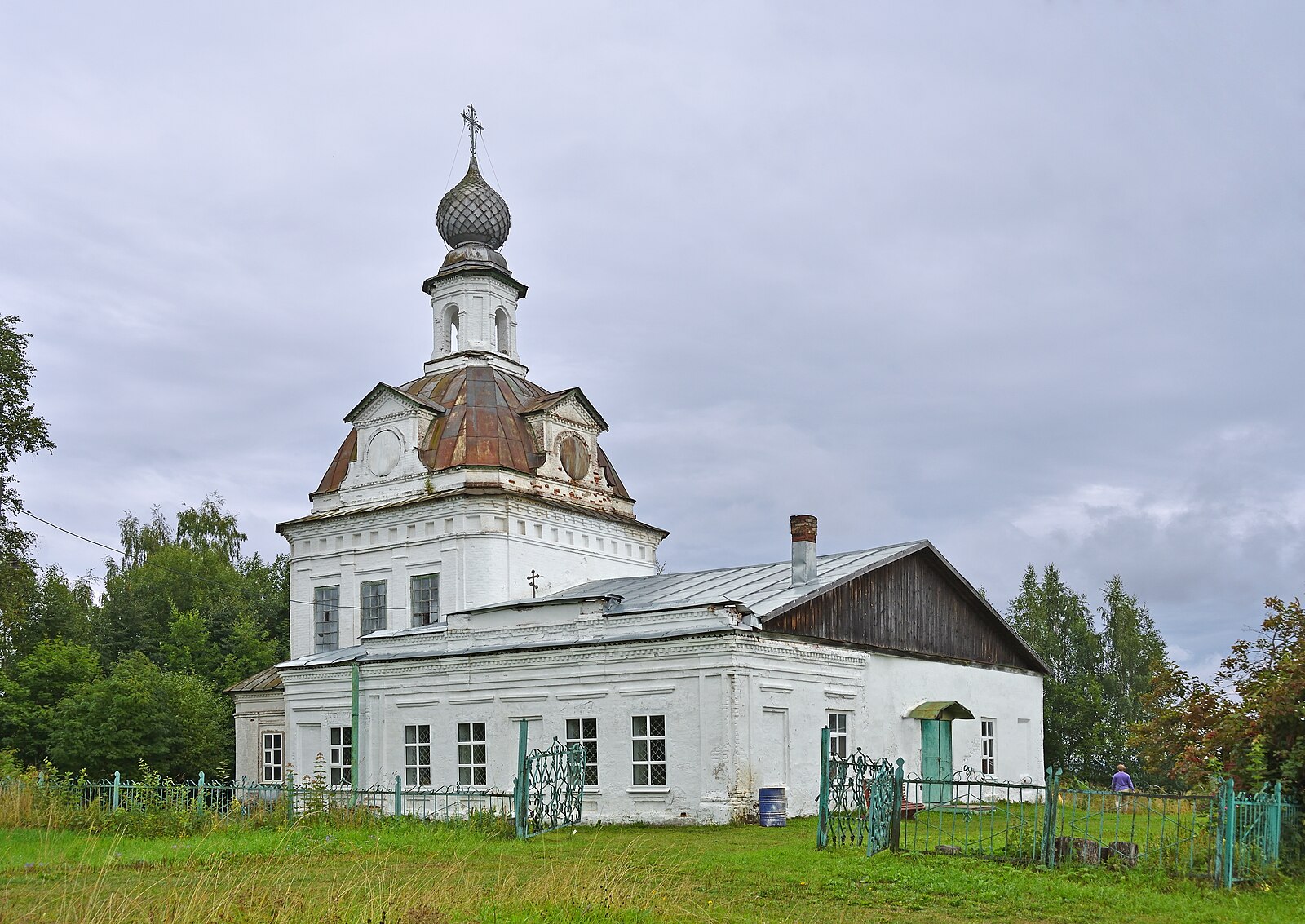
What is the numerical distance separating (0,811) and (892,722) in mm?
15316

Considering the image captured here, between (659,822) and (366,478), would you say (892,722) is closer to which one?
(659,822)

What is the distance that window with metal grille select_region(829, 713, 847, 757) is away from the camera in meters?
22.8

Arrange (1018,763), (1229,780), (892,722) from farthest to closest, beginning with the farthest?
1. (1018,763)
2. (892,722)
3. (1229,780)

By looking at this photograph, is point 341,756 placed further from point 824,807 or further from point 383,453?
point 824,807

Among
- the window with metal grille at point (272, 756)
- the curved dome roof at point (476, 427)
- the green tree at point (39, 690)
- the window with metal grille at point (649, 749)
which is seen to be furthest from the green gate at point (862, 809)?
the green tree at point (39, 690)

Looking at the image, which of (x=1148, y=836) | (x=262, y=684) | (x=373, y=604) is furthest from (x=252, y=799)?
(x=1148, y=836)

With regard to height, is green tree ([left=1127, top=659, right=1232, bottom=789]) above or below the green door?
above

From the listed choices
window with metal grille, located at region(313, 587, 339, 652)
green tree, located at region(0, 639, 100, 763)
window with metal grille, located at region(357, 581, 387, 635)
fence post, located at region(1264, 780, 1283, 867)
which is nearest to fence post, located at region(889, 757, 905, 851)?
fence post, located at region(1264, 780, 1283, 867)

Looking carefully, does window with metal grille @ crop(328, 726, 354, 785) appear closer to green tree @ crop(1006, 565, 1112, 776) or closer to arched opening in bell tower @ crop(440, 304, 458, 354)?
arched opening in bell tower @ crop(440, 304, 458, 354)

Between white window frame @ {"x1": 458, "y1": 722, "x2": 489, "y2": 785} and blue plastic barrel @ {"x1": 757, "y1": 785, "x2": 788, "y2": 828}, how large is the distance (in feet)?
19.1

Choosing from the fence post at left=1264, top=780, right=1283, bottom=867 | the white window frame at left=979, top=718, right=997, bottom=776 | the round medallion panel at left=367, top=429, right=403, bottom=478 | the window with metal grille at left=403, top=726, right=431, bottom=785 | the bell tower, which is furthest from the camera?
the bell tower

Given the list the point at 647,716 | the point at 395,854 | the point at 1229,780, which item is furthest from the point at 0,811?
the point at 1229,780

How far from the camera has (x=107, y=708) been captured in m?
36.4

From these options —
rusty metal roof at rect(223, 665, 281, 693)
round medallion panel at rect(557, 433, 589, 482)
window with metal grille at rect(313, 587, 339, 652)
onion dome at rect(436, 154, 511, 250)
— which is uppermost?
onion dome at rect(436, 154, 511, 250)
